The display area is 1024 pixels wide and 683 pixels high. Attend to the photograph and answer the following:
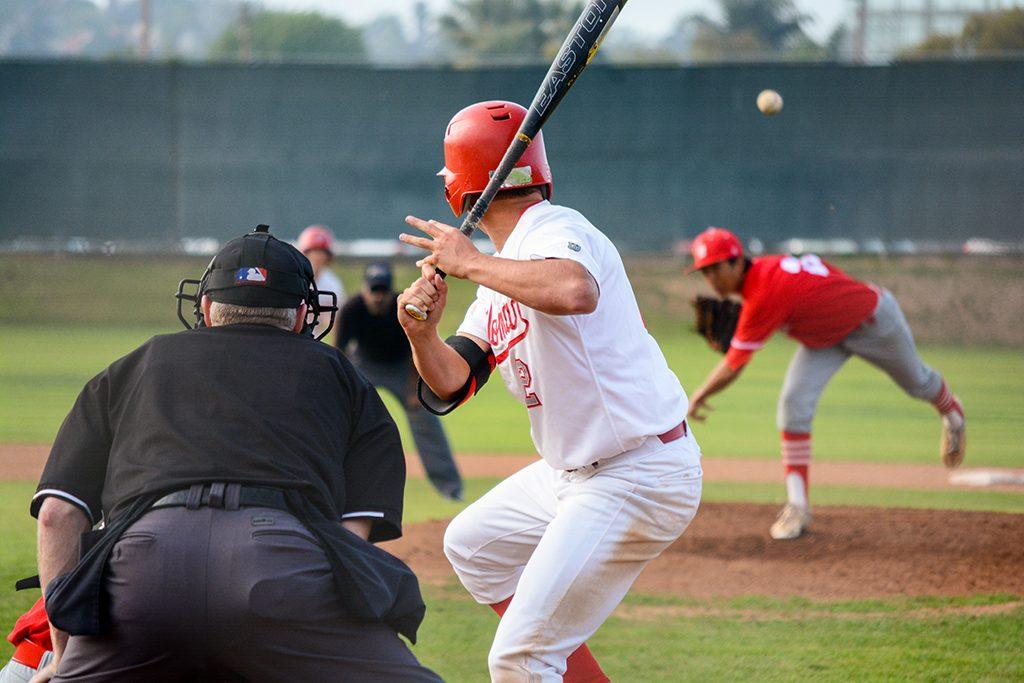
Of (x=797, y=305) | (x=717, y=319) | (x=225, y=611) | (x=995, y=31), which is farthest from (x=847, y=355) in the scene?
(x=995, y=31)

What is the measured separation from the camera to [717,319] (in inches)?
→ 335

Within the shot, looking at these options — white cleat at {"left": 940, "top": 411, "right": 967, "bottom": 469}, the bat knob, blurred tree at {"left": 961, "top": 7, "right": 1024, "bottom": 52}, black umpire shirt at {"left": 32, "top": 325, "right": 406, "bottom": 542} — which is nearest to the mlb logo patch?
black umpire shirt at {"left": 32, "top": 325, "right": 406, "bottom": 542}

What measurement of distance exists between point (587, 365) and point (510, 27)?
28492 millimetres

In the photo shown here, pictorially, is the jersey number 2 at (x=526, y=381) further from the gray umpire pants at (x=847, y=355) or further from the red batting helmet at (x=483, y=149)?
the gray umpire pants at (x=847, y=355)

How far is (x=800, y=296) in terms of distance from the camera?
23.8ft

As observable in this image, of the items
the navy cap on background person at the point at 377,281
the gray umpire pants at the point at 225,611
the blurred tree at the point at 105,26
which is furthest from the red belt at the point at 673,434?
the blurred tree at the point at 105,26

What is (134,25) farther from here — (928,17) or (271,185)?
(928,17)

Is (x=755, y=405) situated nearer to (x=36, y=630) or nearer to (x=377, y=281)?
(x=377, y=281)

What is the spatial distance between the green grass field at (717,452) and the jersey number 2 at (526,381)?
172 cm

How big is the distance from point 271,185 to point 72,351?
191 inches

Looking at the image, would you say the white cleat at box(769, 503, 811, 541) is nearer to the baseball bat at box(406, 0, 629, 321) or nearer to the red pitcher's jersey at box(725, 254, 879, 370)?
the red pitcher's jersey at box(725, 254, 879, 370)

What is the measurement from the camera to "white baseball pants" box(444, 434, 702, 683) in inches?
Answer: 136

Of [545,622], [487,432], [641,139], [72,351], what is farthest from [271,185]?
[545,622]

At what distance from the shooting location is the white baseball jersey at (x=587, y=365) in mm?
3500
